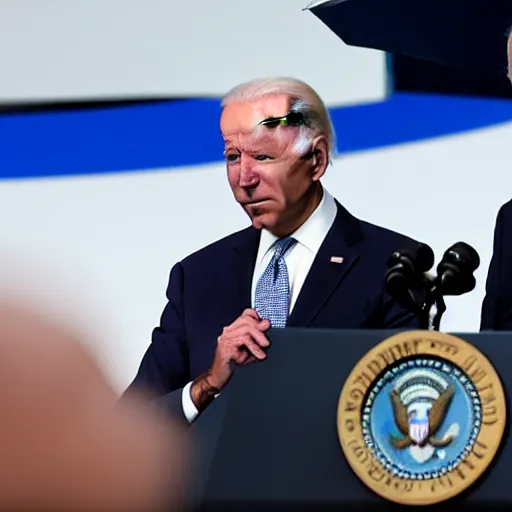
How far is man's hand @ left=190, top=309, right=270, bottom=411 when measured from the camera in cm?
148

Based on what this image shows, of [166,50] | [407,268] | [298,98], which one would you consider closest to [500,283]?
[298,98]

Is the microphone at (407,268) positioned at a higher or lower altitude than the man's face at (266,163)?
lower

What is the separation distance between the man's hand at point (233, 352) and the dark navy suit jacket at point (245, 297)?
0.71 ft

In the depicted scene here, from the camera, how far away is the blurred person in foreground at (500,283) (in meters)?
2.07

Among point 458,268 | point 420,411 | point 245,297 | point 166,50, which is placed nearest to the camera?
point 420,411

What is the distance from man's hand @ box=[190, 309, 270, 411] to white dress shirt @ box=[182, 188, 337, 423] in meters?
0.42

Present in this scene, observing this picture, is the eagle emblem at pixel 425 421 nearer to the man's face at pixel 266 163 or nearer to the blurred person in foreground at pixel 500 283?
the blurred person in foreground at pixel 500 283

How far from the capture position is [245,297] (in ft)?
7.41

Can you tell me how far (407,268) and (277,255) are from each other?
771 mm

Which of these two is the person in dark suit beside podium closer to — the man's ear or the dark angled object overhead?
the man's ear

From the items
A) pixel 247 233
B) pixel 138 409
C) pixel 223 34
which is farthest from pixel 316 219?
pixel 138 409

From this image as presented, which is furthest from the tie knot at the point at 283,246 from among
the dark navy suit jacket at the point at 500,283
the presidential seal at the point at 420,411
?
the presidential seal at the point at 420,411

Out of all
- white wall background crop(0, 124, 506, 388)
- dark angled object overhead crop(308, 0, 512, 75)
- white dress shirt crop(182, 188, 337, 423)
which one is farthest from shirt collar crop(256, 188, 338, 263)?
dark angled object overhead crop(308, 0, 512, 75)

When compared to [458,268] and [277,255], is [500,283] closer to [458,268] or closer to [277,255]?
[277,255]
